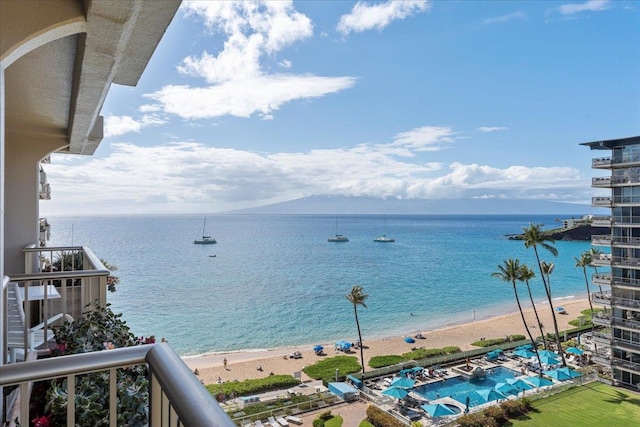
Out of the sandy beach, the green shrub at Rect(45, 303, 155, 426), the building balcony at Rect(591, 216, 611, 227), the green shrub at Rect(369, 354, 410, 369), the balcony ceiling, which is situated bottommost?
the sandy beach

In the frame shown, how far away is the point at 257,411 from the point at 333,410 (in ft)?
8.59

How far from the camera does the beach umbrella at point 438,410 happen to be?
12758mm

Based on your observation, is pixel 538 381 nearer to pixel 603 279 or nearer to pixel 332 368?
pixel 603 279

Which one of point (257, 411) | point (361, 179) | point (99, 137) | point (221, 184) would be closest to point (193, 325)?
point (257, 411)

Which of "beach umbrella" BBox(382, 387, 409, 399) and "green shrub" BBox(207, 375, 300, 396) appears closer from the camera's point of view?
"beach umbrella" BBox(382, 387, 409, 399)

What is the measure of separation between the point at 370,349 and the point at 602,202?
45.3ft

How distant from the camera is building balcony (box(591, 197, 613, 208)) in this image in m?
18.1

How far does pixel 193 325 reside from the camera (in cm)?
2705

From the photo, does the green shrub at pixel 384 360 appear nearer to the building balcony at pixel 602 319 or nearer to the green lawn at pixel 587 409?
the green lawn at pixel 587 409

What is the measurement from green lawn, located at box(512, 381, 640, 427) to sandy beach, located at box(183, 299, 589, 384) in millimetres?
7234

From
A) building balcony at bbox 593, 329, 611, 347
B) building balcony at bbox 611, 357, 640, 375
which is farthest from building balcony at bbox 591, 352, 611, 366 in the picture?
building balcony at bbox 593, 329, 611, 347

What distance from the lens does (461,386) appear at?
1642 centimetres

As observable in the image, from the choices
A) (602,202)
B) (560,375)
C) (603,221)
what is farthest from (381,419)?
(602,202)

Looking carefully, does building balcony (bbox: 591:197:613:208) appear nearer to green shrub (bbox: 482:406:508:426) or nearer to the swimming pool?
the swimming pool
